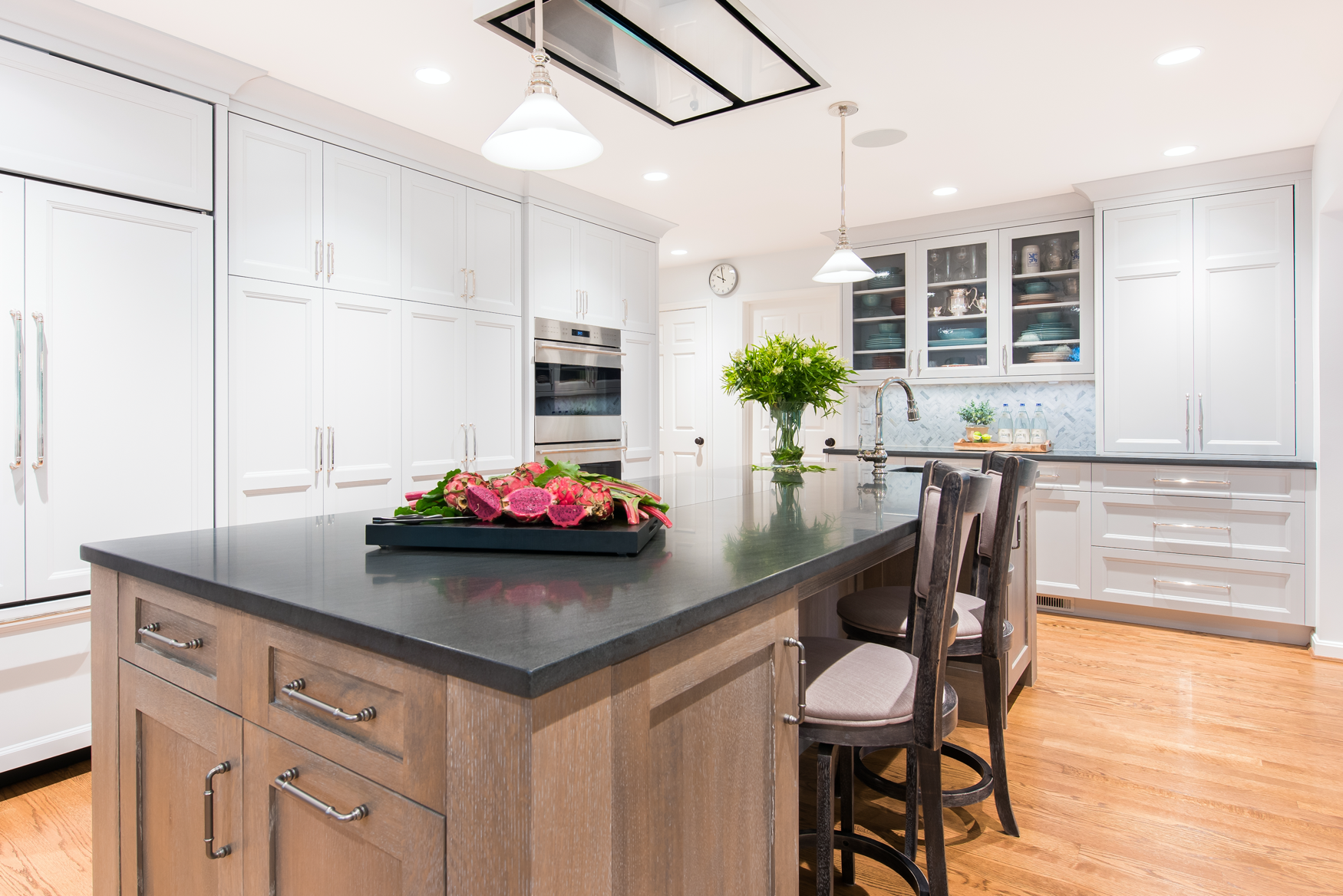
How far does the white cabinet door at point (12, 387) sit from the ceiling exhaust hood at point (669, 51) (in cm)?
156

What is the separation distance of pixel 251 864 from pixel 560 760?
609mm

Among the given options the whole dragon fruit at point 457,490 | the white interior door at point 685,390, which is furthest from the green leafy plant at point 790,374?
the white interior door at point 685,390

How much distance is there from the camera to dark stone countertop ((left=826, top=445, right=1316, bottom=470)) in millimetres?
3594

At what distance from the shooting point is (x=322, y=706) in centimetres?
85

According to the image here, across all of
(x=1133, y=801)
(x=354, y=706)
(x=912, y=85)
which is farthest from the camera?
(x=912, y=85)

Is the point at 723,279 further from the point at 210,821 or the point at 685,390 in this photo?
the point at 210,821

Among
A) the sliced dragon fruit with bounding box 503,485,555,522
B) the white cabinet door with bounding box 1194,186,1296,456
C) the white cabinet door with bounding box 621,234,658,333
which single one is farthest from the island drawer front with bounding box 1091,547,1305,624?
the sliced dragon fruit with bounding box 503,485,555,522

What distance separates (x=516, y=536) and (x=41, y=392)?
2047mm

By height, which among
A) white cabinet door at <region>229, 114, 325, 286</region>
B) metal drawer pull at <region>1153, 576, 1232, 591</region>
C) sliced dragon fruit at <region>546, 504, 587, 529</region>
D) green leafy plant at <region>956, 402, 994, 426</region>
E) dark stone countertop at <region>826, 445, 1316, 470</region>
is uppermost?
white cabinet door at <region>229, 114, 325, 286</region>

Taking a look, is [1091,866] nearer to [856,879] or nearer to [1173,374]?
[856,879]

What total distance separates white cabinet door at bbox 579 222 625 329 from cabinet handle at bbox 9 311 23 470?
268 cm

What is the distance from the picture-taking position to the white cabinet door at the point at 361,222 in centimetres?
313

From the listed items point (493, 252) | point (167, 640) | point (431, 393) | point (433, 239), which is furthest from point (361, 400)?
point (167, 640)

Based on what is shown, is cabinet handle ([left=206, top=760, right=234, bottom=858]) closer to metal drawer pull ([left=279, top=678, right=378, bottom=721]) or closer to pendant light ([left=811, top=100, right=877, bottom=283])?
metal drawer pull ([left=279, top=678, right=378, bottom=721])
